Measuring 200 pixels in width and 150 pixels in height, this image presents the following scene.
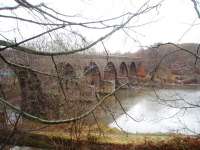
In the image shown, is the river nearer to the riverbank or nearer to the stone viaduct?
the riverbank

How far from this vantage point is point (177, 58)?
4.65m

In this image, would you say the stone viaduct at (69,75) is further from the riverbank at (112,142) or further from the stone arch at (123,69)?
the riverbank at (112,142)

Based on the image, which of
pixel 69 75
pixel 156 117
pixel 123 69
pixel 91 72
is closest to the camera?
pixel 69 75

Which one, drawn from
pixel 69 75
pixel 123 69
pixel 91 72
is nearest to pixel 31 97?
pixel 69 75

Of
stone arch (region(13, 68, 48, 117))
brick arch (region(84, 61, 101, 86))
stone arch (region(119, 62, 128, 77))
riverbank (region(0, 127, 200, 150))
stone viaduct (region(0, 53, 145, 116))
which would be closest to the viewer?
stone arch (region(13, 68, 48, 117))

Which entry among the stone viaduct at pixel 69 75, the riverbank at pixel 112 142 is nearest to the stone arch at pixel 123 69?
the stone viaduct at pixel 69 75

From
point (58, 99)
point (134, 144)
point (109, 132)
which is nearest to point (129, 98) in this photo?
point (109, 132)

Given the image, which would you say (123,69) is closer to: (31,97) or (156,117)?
(156,117)

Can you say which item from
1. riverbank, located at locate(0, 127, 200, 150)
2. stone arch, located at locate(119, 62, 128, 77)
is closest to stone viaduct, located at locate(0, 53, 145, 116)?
stone arch, located at locate(119, 62, 128, 77)

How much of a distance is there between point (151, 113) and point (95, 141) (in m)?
6.26

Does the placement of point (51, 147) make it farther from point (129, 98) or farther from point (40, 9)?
point (129, 98)

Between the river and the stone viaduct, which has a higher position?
the stone viaduct

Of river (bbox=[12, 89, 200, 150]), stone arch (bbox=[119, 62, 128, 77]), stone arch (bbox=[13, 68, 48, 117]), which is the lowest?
river (bbox=[12, 89, 200, 150])

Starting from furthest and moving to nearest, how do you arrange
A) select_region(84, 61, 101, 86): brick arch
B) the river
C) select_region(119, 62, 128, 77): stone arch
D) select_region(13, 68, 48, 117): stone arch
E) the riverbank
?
select_region(119, 62, 128, 77): stone arch < the river < the riverbank < select_region(84, 61, 101, 86): brick arch < select_region(13, 68, 48, 117): stone arch
